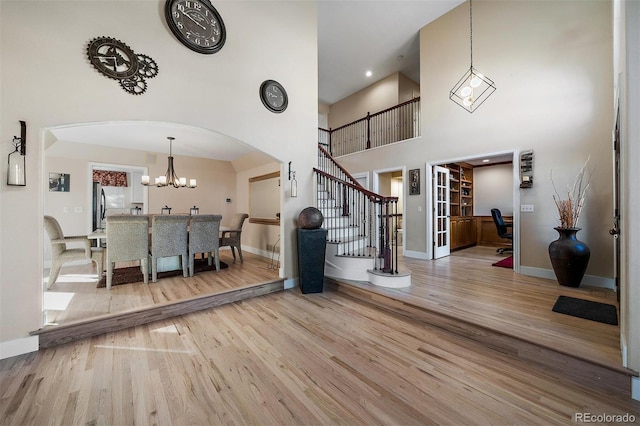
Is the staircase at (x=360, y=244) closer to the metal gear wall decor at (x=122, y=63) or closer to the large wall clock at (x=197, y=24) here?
the large wall clock at (x=197, y=24)

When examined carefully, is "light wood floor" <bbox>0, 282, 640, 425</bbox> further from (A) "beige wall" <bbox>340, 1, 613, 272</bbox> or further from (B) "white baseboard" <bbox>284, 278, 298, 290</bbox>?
(A) "beige wall" <bbox>340, 1, 613, 272</bbox>

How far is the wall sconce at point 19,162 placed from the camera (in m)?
2.03

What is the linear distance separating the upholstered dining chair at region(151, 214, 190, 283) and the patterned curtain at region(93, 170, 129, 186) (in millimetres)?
6380

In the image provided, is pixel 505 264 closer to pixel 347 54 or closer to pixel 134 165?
pixel 347 54

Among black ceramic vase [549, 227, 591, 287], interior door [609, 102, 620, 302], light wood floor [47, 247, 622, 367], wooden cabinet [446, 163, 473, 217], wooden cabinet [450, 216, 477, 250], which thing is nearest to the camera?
light wood floor [47, 247, 622, 367]

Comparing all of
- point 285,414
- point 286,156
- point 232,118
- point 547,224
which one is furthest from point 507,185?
point 285,414

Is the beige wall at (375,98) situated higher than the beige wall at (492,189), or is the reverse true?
the beige wall at (375,98)

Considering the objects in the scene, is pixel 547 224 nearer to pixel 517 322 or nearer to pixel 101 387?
pixel 517 322

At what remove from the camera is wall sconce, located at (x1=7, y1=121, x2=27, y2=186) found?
2.03 m

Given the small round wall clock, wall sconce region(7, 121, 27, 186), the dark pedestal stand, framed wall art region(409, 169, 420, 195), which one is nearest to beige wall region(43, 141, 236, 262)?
wall sconce region(7, 121, 27, 186)

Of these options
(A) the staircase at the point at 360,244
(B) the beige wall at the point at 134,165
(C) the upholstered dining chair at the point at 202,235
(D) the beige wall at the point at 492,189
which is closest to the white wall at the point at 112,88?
(A) the staircase at the point at 360,244

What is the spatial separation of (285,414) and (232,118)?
3.25m

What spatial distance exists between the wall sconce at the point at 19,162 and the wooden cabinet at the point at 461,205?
7.06 metres

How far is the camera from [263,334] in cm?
242
